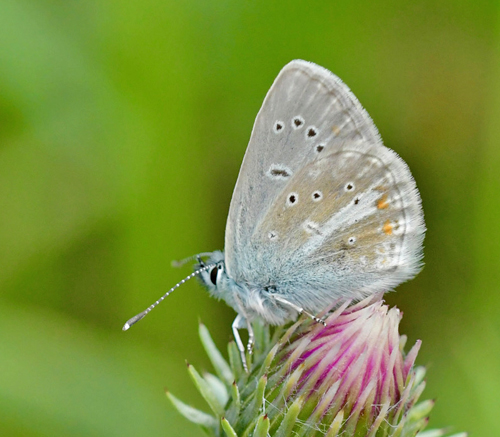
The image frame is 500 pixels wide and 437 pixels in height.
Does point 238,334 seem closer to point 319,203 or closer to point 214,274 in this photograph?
point 214,274

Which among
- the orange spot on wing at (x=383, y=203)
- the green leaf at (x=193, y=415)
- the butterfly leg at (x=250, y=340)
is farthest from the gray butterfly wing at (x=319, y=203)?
the green leaf at (x=193, y=415)

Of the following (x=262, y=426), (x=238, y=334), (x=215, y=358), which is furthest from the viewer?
(x=215, y=358)

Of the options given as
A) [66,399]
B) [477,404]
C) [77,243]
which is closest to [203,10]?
[77,243]

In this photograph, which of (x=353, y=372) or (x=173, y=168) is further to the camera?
(x=173, y=168)

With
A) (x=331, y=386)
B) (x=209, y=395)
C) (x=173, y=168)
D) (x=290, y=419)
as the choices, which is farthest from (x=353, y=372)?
(x=173, y=168)

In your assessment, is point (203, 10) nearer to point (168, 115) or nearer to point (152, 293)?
point (168, 115)

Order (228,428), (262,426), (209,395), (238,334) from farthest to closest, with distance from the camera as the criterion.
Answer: (238,334) < (209,395) < (228,428) < (262,426)
